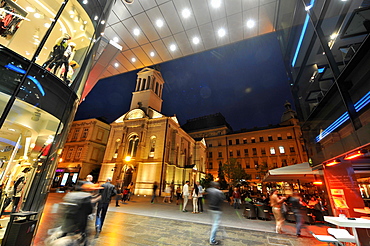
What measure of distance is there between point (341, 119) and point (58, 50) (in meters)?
9.81

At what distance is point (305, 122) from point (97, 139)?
34.6 m

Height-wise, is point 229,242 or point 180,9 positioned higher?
point 180,9

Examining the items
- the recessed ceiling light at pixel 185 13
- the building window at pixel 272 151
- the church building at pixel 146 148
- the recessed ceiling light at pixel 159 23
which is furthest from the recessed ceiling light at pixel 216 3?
the building window at pixel 272 151

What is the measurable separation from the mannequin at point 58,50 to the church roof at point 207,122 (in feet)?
166

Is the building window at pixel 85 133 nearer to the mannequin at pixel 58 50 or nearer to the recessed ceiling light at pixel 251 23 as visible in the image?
the mannequin at pixel 58 50

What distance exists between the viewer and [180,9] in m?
6.98

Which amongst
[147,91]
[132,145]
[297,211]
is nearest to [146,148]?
[132,145]

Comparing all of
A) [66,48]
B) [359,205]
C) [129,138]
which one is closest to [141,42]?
[66,48]

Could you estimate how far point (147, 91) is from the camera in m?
31.3

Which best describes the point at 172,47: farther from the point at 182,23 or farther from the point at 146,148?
the point at 146,148

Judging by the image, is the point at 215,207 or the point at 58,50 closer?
the point at 215,207

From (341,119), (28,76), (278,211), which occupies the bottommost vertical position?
(278,211)

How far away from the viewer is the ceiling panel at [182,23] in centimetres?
683

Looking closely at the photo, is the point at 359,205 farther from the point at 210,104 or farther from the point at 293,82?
the point at 210,104
